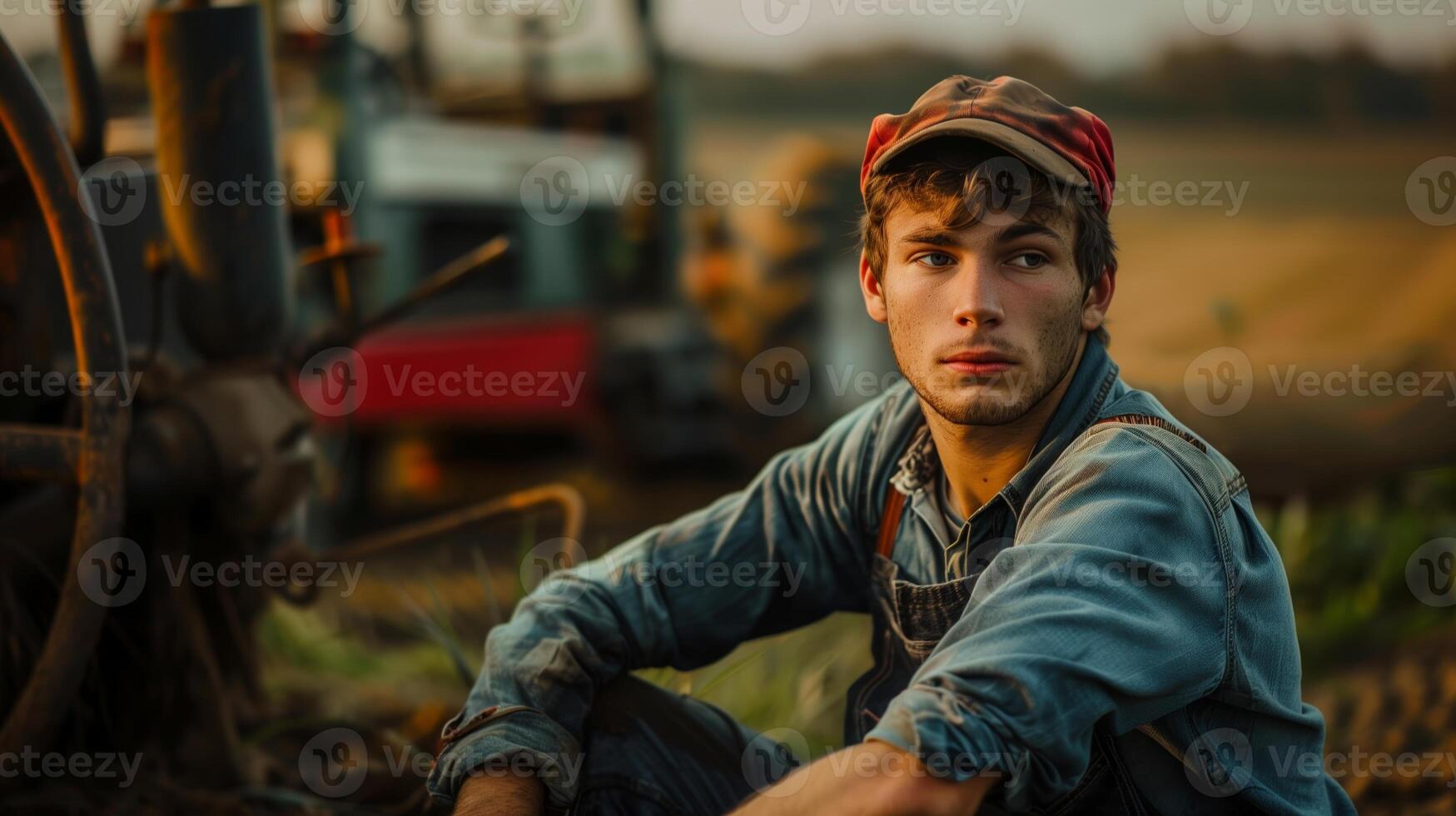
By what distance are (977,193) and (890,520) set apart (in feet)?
1.68

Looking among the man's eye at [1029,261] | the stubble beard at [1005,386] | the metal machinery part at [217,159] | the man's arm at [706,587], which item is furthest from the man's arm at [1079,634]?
the metal machinery part at [217,159]

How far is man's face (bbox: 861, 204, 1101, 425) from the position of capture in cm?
158

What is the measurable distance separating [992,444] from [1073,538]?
0.91 feet

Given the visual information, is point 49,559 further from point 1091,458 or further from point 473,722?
point 1091,458

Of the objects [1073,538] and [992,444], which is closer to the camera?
[1073,538]

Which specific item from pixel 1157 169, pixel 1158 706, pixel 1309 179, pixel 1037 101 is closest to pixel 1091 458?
pixel 1158 706

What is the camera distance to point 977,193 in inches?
62.0

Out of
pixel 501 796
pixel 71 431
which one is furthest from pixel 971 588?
pixel 71 431

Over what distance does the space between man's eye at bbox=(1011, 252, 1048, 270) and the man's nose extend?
35 mm

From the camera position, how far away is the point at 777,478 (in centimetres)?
200

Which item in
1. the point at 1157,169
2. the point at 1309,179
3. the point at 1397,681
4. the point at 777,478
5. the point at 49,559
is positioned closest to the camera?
the point at 777,478

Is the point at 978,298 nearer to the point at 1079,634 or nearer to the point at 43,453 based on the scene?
the point at 1079,634

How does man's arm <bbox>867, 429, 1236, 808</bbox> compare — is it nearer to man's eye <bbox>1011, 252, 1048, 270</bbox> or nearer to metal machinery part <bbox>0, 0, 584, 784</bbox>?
man's eye <bbox>1011, 252, 1048, 270</bbox>

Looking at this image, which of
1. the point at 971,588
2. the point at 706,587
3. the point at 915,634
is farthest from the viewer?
the point at 706,587
